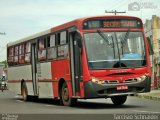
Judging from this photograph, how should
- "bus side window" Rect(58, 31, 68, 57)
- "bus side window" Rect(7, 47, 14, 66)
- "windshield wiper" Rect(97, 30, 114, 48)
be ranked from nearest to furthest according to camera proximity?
"windshield wiper" Rect(97, 30, 114, 48) < "bus side window" Rect(58, 31, 68, 57) < "bus side window" Rect(7, 47, 14, 66)

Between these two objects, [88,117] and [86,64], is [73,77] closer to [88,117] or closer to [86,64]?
[86,64]

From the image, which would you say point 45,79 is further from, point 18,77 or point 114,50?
point 114,50

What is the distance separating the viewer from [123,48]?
1927cm

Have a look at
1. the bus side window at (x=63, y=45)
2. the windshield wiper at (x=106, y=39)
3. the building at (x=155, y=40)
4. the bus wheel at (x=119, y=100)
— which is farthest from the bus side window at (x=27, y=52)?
the building at (x=155, y=40)

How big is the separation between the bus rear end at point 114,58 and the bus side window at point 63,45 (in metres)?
1.69

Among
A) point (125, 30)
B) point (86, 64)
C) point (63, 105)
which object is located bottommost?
point (63, 105)

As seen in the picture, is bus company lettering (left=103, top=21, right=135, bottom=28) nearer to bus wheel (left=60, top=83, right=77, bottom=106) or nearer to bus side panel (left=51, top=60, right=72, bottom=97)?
bus side panel (left=51, top=60, right=72, bottom=97)

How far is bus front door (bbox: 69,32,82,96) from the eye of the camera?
770 inches

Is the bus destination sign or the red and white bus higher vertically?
the bus destination sign

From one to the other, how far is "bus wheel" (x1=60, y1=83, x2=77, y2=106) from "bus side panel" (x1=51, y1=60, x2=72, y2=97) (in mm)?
404

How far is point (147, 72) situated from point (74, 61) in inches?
108

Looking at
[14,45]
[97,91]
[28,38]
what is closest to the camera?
[97,91]

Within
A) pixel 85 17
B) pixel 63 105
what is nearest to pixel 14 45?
pixel 63 105

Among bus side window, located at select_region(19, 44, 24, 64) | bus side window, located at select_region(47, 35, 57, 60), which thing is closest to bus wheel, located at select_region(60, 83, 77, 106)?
bus side window, located at select_region(47, 35, 57, 60)
